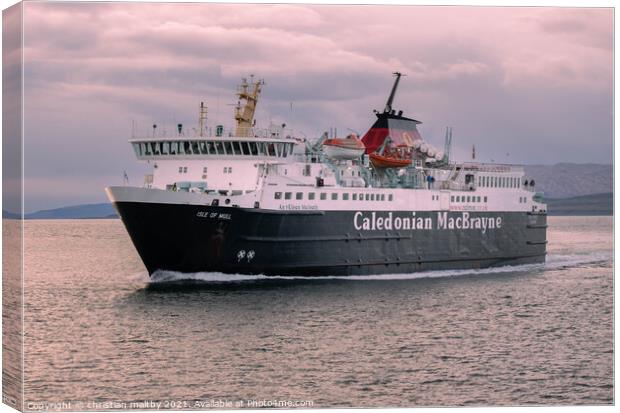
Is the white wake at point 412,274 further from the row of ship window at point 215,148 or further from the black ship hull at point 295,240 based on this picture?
the row of ship window at point 215,148

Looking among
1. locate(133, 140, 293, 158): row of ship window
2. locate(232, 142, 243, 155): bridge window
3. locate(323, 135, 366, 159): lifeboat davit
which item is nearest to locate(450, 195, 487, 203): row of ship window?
locate(323, 135, 366, 159): lifeboat davit

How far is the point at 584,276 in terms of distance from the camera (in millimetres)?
44812

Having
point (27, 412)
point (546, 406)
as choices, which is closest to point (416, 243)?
point (546, 406)

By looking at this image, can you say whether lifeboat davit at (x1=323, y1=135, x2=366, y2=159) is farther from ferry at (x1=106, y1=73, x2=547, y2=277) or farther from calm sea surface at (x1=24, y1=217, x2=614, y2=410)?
calm sea surface at (x1=24, y1=217, x2=614, y2=410)

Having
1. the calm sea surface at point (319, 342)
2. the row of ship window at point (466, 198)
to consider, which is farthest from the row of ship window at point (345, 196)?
the row of ship window at point (466, 198)

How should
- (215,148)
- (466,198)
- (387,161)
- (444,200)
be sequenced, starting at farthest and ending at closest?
(466,198) < (444,200) < (387,161) < (215,148)

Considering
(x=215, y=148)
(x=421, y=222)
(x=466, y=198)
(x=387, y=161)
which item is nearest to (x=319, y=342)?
(x=215, y=148)

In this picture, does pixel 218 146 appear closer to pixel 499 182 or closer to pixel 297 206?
pixel 297 206

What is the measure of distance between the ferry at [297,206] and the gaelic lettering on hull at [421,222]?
0.14ft

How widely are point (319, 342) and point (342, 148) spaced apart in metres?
15.6

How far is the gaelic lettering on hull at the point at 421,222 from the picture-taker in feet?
130

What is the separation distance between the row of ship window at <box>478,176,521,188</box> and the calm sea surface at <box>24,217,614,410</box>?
694 centimetres

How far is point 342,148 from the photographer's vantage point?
135 ft

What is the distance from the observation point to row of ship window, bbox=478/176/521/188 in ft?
155
